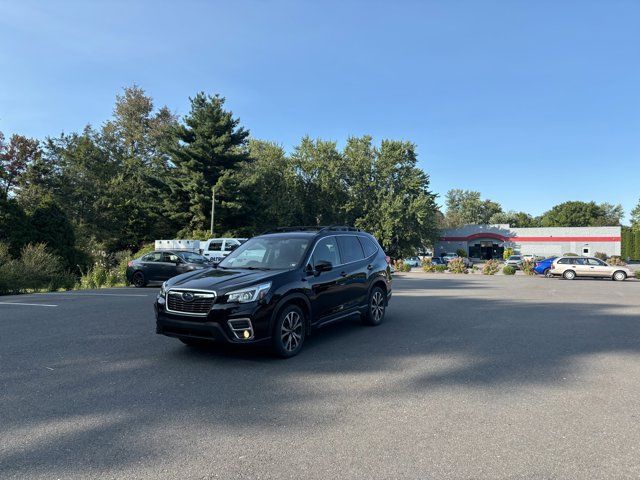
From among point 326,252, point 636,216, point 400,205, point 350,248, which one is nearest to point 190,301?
point 326,252

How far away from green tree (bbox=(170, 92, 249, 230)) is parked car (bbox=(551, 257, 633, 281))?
30.0m

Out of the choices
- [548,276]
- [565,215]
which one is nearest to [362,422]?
[548,276]

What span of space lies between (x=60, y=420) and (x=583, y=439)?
15.0 feet

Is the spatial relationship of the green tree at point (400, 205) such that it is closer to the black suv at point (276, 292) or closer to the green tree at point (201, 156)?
the green tree at point (201, 156)

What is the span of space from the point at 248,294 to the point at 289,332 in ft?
2.90

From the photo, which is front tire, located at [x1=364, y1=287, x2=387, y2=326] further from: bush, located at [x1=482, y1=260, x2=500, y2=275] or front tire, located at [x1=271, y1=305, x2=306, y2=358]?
bush, located at [x1=482, y1=260, x2=500, y2=275]

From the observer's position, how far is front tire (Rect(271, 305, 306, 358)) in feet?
19.2

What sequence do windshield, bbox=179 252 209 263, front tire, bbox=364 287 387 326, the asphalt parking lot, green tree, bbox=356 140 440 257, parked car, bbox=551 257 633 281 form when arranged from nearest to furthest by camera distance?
the asphalt parking lot < front tire, bbox=364 287 387 326 < windshield, bbox=179 252 209 263 < parked car, bbox=551 257 633 281 < green tree, bbox=356 140 440 257

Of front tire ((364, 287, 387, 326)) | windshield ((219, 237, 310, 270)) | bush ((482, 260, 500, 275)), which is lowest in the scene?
bush ((482, 260, 500, 275))

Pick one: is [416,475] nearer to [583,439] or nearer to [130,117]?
[583,439]

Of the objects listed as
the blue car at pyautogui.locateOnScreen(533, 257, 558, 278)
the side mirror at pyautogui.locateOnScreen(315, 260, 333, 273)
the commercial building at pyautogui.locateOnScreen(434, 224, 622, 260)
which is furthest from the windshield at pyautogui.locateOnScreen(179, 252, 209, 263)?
the commercial building at pyautogui.locateOnScreen(434, 224, 622, 260)

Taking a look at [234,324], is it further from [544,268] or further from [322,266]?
[544,268]

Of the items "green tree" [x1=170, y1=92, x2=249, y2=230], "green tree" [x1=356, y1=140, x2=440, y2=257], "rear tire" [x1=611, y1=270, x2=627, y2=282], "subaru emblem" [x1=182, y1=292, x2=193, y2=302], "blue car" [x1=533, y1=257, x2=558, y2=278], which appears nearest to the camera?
"subaru emblem" [x1=182, y1=292, x2=193, y2=302]

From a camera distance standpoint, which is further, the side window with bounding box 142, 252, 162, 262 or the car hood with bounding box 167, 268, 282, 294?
the side window with bounding box 142, 252, 162, 262
